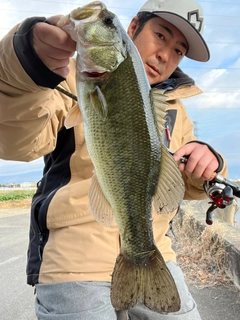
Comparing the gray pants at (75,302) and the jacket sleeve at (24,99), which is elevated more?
the jacket sleeve at (24,99)

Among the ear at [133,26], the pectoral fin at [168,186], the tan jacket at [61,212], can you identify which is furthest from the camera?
the ear at [133,26]

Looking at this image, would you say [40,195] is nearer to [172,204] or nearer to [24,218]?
[172,204]

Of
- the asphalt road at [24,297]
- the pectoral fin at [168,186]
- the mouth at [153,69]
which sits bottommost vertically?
the asphalt road at [24,297]

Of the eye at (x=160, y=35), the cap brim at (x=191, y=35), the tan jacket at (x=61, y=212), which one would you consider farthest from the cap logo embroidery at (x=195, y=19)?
the tan jacket at (x=61, y=212)

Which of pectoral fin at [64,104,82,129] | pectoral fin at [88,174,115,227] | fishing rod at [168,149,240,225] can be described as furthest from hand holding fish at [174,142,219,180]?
pectoral fin at [64,104,82,129]

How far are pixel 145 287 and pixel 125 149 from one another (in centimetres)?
68

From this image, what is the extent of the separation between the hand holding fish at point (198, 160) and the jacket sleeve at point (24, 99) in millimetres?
803

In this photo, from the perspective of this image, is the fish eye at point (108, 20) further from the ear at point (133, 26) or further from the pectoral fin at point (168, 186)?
the ear at point (133, 26)

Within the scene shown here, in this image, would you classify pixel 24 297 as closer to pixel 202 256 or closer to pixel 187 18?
pixel 202 256

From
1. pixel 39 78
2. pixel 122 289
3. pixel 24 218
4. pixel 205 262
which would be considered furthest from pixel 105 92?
pixel 24 218

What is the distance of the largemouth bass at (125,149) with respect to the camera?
1.53 meters

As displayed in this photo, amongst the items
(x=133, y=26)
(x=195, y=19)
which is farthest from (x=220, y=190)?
(x=133, y=26)

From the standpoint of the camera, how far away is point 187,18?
2.79 metres

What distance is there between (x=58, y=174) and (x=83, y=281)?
751 mm
